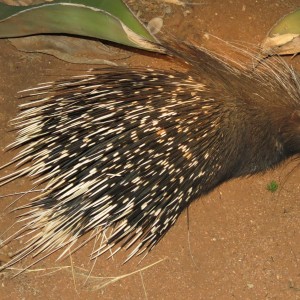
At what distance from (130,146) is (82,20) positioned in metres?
0.39

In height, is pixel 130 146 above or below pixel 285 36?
below

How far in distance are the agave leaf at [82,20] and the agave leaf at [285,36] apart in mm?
385

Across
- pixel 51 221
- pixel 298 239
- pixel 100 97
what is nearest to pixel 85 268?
pixel 51 221

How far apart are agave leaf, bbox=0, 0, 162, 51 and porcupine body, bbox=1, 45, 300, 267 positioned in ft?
0.41

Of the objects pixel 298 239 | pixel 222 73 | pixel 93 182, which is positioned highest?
pixel 222 73

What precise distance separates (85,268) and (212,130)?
0.58 m

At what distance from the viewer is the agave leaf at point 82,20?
5.61 feet

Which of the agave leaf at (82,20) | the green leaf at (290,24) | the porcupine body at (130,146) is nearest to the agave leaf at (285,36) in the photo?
the green leaf at (290,24)

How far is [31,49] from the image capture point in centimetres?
213

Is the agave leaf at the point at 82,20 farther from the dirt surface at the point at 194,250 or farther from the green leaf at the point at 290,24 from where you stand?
the green leaf at the point at 290,24

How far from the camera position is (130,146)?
1.69m

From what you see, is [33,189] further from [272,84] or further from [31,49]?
[272,84]

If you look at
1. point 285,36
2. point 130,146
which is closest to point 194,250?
point 130,146

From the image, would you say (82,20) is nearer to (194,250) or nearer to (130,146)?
(130,146)
